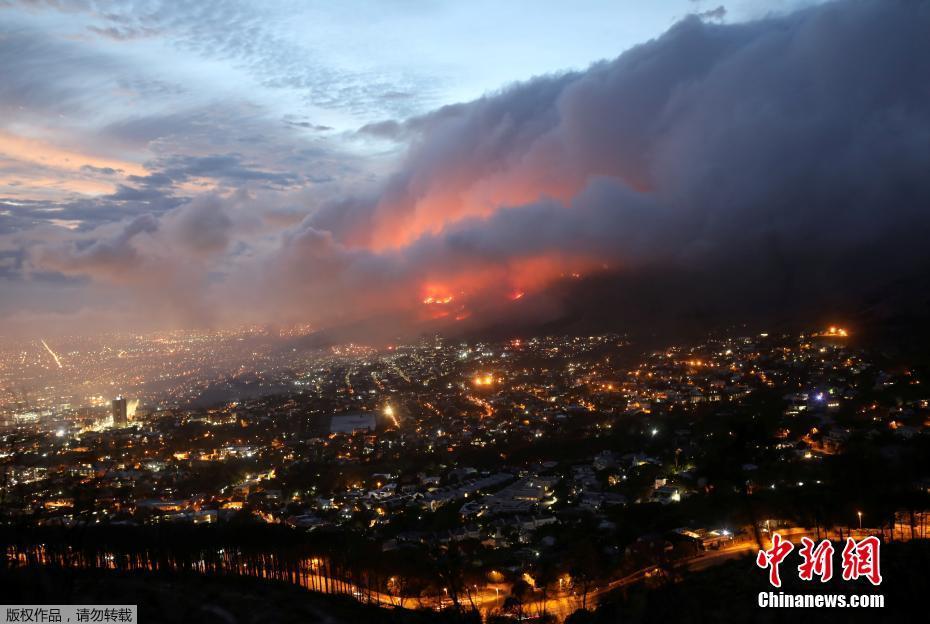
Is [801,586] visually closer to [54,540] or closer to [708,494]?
[708,494]

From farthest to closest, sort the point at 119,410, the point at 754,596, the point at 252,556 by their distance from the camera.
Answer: the point at 119,410 → the point at 252,556 → the point at 754,596

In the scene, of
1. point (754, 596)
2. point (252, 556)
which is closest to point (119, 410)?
point (252, 556)

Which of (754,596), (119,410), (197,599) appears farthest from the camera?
(119,410)

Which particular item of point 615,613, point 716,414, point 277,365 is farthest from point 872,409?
point 277,365

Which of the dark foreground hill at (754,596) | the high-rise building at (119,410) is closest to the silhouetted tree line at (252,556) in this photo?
the dark foreground hill at (754,596)

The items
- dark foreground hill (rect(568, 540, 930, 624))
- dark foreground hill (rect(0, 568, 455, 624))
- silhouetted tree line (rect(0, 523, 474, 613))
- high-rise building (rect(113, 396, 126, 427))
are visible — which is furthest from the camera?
high-rise building (rect(113, 396, 126, 427))

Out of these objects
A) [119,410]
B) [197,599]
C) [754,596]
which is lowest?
[197,599]

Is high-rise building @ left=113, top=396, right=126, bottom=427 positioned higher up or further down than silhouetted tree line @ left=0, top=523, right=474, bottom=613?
higher up

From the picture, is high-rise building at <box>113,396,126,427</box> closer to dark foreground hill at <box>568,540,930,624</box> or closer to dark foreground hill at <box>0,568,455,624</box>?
dark foreground hill at <box>0,568,455,624</box>

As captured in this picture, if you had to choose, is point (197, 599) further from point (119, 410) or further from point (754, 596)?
point (119, 410)

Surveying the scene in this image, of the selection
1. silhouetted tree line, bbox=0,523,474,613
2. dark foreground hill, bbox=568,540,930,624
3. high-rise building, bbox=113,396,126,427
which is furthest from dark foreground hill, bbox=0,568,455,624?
high-rise building, bbox=113,396,126,427

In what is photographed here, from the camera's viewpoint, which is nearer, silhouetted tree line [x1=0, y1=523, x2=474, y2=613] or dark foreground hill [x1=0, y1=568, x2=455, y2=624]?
dark foreground hill [x1=0, y1=568, x2=455, y2=624]

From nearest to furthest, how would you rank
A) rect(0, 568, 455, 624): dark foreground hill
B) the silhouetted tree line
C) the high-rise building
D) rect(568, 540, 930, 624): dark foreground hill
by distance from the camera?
rect(568, 540, 930, 624): dark foreground hill
rect(0, 568, 455, 624): dark foreground hill
the silhouetted tree line
the high-rise building
